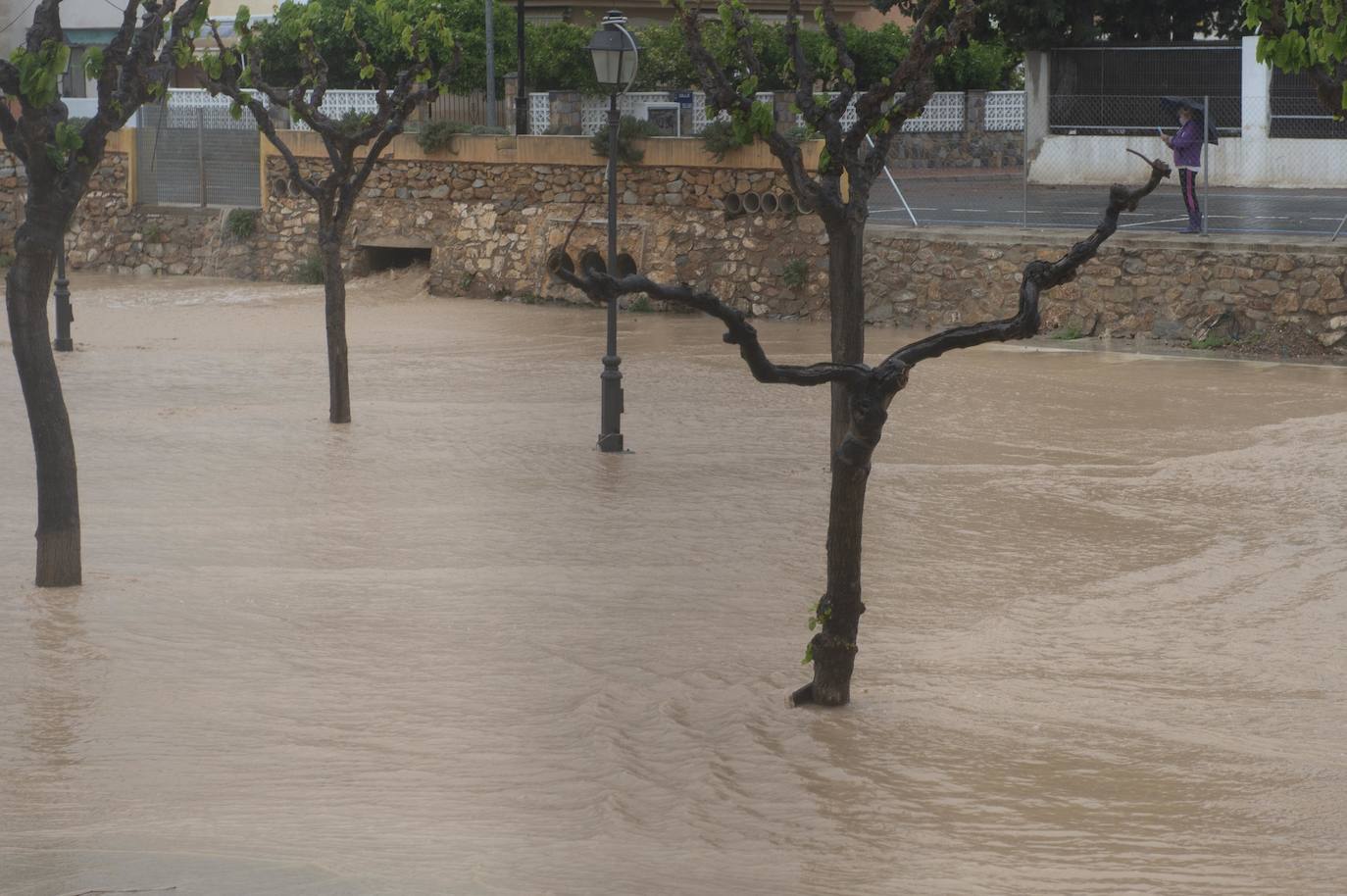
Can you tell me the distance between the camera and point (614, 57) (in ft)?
45.4

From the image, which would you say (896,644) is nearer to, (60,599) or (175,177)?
(60,599)

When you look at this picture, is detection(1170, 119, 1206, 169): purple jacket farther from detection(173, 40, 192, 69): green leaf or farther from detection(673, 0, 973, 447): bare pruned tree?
detection(173, 40, 192, 69): green leaf

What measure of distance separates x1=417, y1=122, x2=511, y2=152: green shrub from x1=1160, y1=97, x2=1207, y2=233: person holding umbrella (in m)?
10.1

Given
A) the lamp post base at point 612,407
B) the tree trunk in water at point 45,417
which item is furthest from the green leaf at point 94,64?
the lamp post base at point 612,407

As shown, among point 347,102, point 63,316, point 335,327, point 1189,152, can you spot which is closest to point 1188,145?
point 1189,152

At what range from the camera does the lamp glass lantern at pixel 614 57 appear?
13820 millimetres

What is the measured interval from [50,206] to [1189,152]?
14371 mm

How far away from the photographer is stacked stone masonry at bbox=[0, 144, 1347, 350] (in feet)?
63.0

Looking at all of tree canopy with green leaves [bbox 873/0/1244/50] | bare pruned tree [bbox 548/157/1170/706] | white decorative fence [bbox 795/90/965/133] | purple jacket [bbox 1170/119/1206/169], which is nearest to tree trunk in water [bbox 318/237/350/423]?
bare pruned tree [bbox 548/157/1170/706]

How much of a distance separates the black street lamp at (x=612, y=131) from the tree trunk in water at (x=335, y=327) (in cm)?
244

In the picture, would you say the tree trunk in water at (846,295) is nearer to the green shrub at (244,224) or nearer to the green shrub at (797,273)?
the green shrub at (797,273)

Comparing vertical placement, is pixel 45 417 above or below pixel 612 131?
below

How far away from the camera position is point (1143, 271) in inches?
773

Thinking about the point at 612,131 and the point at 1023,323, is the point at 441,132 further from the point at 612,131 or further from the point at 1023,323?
the point at 1023,323
